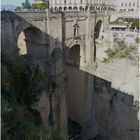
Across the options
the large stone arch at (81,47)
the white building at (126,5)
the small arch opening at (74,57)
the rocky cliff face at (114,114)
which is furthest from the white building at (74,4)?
the rocky cliff face at (114,114)

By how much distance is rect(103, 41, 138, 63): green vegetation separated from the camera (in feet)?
80.9

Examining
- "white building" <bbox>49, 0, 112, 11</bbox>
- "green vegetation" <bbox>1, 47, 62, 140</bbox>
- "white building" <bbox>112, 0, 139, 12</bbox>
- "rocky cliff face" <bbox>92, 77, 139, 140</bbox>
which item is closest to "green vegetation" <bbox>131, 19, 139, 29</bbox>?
"rocky cliff face" <bbox>92, 77, 139, 140</bbox>

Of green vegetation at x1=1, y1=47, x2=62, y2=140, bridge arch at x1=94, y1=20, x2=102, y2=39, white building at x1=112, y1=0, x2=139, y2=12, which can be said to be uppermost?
white building at x1=112, y1=0, x2=139, y2=12

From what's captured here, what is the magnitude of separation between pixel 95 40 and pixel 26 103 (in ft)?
49.4

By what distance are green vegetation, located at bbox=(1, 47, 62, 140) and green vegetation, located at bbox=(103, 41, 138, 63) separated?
10.5 meters

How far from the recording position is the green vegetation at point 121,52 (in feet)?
80.9

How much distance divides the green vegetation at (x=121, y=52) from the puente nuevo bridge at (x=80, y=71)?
0.91 m

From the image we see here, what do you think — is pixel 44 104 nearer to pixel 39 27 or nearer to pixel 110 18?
pixel 39 27

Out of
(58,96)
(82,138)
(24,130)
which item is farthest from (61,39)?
(24,130)

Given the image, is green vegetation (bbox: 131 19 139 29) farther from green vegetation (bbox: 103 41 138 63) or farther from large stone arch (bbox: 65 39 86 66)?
large stone arch (bbox: 65 39 86 66)

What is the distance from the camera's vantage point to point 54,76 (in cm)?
2053

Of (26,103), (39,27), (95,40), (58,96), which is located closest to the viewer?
(26,103)

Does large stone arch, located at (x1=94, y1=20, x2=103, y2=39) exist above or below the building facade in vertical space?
below

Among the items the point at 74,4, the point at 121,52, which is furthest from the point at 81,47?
the point at 74,4
